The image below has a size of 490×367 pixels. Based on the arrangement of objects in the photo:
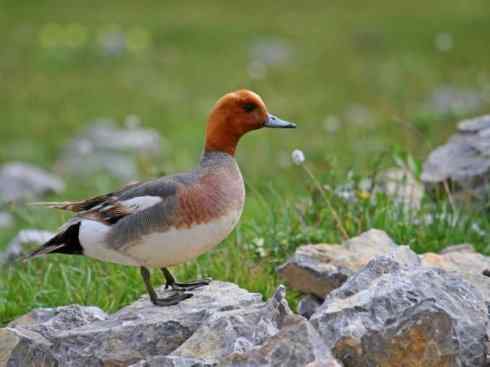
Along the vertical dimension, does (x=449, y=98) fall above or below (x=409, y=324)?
below

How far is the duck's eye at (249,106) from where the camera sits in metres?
4.48

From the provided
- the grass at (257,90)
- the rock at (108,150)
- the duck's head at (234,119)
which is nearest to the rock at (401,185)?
the grass at (257,90)

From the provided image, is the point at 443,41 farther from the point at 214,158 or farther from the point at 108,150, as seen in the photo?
the point at 214,158

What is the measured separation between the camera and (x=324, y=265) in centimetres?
490

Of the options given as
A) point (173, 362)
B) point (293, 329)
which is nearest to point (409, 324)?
point (293, 329)

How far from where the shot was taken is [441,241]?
5.73m

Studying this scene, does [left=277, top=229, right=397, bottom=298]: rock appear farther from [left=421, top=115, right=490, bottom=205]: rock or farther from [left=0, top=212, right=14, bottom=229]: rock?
[left=0, top=212, right=14, bottom=229]: rock

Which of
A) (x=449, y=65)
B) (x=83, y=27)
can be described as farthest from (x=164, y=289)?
(x=83, y=27)

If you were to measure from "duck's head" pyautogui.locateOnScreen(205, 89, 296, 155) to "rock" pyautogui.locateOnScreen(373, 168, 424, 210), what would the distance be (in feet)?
5.66

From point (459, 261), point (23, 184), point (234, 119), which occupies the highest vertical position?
point (234, 119)

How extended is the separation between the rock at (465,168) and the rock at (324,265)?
1.16m

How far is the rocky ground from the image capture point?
3.54 meters

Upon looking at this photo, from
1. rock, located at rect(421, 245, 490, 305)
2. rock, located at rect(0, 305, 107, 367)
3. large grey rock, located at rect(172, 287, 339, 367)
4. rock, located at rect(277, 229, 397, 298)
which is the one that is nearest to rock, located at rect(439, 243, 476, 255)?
rock, located at rect(421, 245, 490, 305)

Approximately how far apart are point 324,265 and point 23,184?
5.81m
